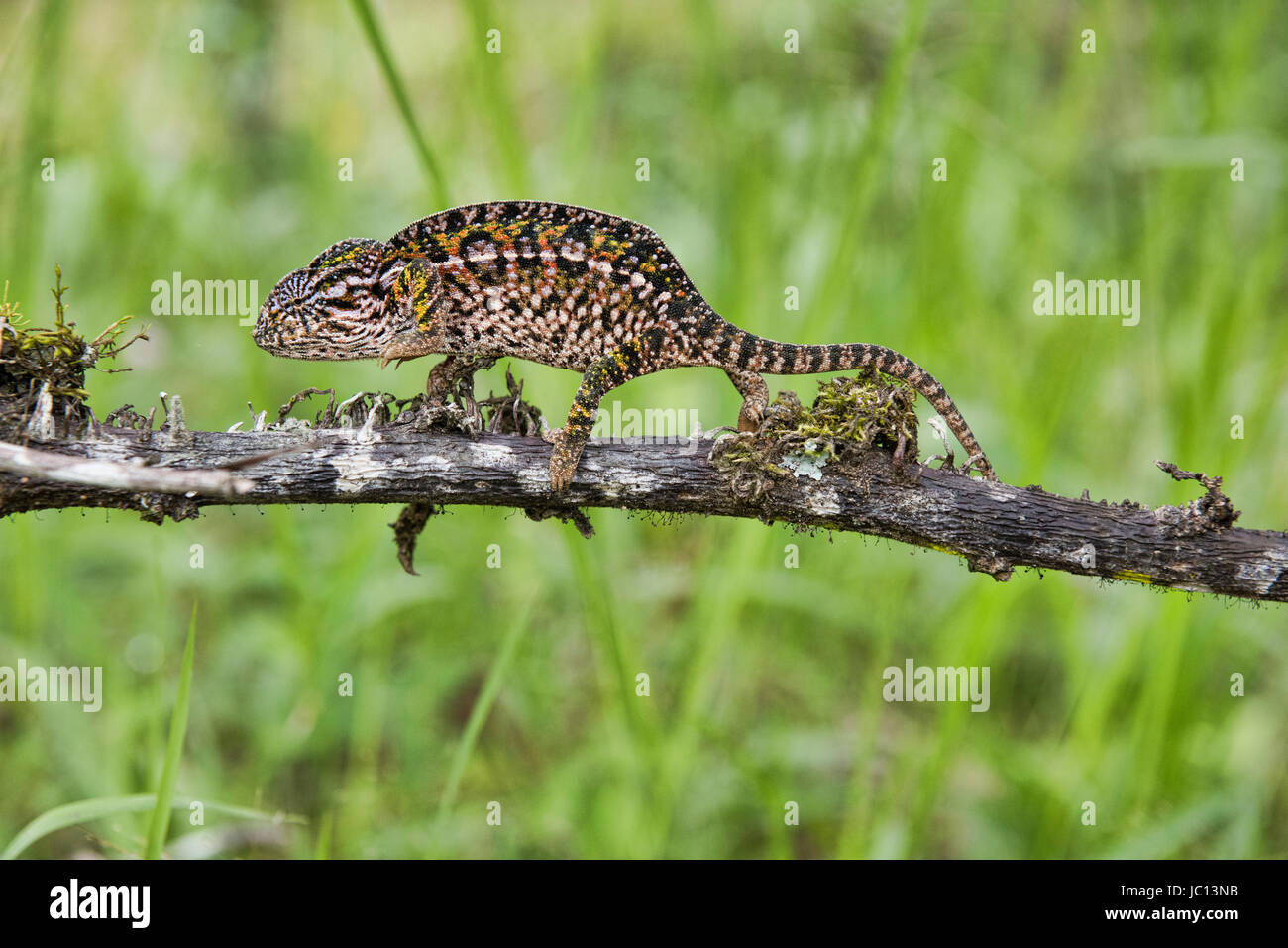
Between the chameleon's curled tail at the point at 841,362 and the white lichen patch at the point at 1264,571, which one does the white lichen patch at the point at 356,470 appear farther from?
the white lichen patch at the point at 1264,571

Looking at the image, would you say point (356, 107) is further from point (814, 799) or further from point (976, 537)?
point (976, 537)

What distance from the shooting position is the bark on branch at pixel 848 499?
2979 millimetres

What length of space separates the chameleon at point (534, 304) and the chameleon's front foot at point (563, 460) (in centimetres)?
65

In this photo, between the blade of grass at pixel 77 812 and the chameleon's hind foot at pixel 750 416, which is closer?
the blade of grass at pixel 77 812

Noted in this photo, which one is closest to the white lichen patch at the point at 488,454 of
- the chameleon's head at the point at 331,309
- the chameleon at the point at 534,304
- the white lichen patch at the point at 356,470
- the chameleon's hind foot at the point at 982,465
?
the white lichen patch at the point at 356,470

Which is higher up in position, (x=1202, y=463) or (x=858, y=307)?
(x=858, y=307)

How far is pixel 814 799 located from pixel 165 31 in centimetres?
817

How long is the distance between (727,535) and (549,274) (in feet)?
9.76

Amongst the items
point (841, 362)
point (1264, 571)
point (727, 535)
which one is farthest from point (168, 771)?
point (727, 535)

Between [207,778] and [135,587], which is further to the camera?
[135,587]

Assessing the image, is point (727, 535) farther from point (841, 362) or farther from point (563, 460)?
point (563, 460)

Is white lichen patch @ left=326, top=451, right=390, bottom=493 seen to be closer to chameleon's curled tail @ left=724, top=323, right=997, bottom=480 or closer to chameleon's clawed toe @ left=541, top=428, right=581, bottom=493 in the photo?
chameleon's clawed toe @ left=541, top=428, right=581, bottom=493

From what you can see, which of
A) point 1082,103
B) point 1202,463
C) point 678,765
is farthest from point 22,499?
point 1082,103

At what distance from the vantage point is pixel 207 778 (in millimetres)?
5316
